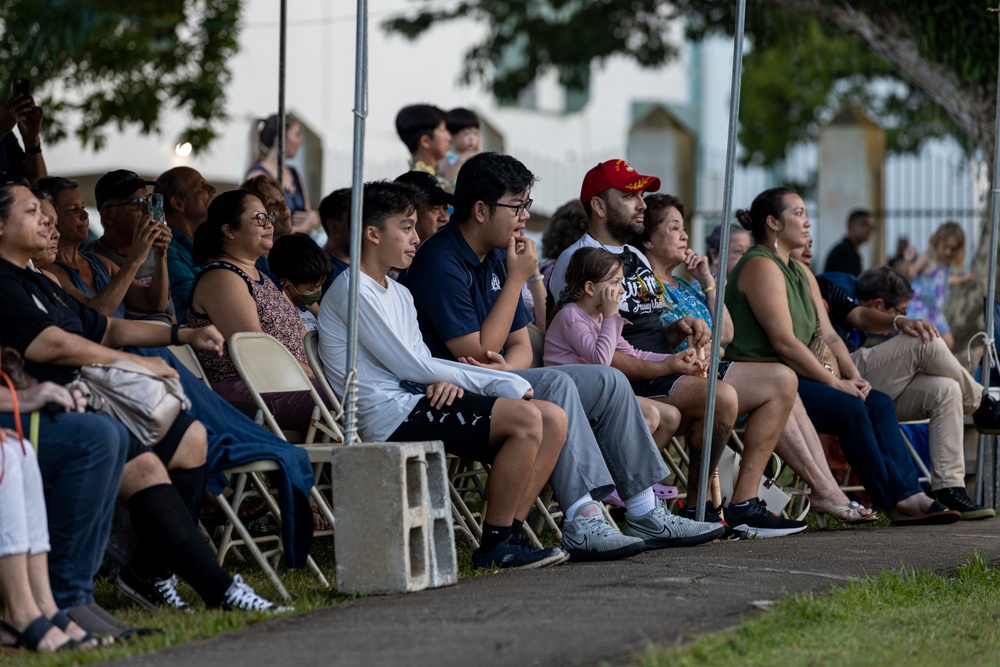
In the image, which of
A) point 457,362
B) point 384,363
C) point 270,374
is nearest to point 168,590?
point 270,374

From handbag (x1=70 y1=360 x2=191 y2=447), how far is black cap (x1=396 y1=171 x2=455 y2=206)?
2.68 metres

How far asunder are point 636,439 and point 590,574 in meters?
0.94

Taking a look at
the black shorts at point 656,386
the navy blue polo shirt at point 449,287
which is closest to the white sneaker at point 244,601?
the navy blue polo shirt at point 449,287

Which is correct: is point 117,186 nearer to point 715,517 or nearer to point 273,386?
point 273,386

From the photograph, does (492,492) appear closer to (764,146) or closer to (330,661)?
(330,661)

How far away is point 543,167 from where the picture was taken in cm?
1864

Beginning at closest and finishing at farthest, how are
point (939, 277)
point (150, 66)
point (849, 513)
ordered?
point (849, 513) → point (939, 277) → point (150, 66)

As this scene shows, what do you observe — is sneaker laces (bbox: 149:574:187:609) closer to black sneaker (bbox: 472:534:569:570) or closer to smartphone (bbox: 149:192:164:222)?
black sneaker (bbox: 472:534:569:570)

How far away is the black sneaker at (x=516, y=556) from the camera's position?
562 cm

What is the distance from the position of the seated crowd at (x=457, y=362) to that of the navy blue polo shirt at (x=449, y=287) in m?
0.01

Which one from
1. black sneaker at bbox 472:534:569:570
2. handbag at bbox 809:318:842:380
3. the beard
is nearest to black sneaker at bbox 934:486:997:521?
handbag at bbox 809:318:842:380

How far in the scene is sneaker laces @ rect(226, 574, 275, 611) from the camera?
4707 mm

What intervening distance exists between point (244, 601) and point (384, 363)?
122 centimetres

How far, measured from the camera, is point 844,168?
18547 millimetres
